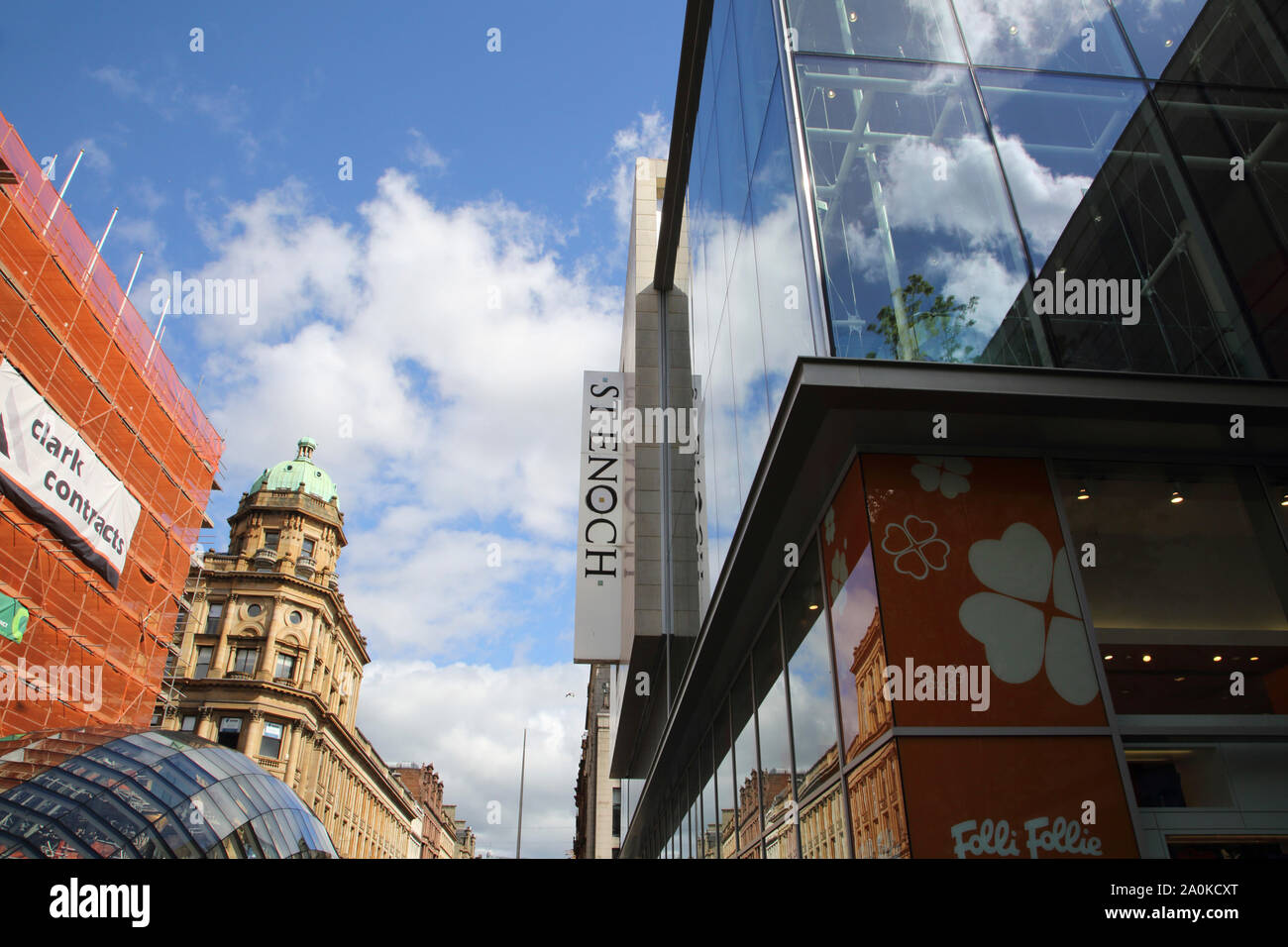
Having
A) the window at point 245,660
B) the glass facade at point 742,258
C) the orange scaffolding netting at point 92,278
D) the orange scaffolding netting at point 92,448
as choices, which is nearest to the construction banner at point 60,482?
the orange scaffolding netting at point 92,448

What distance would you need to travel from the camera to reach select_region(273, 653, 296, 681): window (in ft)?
215

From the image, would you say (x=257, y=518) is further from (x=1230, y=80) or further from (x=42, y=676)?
(x=1230, y=80)

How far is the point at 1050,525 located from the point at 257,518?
250 ft

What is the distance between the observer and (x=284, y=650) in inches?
2618

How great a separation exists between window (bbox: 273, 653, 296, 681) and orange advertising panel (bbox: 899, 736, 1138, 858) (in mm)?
68169

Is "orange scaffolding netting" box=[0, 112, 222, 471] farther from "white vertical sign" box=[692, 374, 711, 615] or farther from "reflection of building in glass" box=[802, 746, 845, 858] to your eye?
"reflection of building in glass" box=[802, 746, 845, 858]

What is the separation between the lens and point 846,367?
21.8 ft

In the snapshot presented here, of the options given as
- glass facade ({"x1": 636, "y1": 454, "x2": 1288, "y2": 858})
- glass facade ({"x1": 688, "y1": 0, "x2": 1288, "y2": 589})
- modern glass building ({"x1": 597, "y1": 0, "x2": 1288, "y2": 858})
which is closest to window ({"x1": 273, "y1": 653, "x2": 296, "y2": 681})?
modern glass building ({"x1": 597, "y1": 0, "x2": 1288, "y2": 858})

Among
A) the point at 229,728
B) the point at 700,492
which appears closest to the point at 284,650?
the point at 229,728

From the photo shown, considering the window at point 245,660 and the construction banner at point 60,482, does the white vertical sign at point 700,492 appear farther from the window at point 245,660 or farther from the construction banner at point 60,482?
the window at point 245,660

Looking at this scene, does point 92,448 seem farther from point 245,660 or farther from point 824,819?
point 245,660

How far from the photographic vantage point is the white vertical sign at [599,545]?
66.8ft

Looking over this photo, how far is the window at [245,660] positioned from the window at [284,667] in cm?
168
